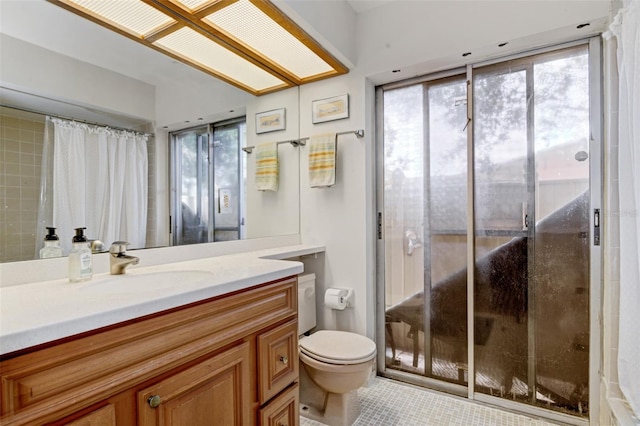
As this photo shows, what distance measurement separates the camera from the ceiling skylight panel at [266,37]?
4.95ft

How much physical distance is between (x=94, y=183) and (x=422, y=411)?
2027 mm

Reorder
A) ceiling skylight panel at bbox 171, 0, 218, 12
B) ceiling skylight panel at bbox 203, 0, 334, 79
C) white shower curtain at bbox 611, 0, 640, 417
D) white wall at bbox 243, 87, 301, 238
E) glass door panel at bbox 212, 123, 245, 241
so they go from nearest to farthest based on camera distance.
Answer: white shower curtain at bbox 611, 0, 640, 417
ceiling skylight panel at bbox 171, 0, 218, 12
ceiling skylight panel at bbox 203, 0, 334, 79
glass door panel at bbox 212, 123, 245, 241
white wall at bbox 243, 87, 301, 238

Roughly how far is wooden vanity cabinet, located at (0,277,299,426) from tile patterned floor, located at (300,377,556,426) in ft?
2.27

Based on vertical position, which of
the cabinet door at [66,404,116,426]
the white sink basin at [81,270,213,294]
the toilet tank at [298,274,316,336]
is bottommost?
the toilet tank at [298,274,316,336]

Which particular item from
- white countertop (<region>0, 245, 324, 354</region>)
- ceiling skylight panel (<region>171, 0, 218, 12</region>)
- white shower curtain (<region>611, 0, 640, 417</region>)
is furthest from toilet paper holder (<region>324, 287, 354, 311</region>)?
ceiling skylight panel (<region>171, 0, 218, 12</region>)

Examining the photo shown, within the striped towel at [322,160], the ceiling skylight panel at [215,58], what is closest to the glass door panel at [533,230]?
the striped towel at [322,160]

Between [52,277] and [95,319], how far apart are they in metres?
0.61

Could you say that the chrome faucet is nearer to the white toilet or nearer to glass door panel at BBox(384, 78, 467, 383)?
the white toilet

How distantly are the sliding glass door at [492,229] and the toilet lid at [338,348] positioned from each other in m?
0.49

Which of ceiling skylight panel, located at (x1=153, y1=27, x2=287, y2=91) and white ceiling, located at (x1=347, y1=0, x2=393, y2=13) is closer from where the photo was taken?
ceiling skylight panel, located at (x1=153, y1=27, x2=287, y2=91)

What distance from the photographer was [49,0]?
1.16 m

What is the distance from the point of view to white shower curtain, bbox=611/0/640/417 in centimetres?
125

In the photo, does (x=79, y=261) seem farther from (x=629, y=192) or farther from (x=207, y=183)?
(x=629, y=192)

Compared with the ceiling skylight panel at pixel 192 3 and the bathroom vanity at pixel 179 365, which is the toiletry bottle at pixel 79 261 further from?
the ceiling skylight panel at pixel 192 3
